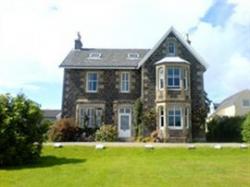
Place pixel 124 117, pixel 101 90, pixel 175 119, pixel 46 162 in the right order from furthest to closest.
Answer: pixel 101 90, pixel 124 117, pixel 175 119, pixel 46 162

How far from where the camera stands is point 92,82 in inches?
1574

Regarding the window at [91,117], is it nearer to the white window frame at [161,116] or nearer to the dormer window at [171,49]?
the white window frame at [161,116]

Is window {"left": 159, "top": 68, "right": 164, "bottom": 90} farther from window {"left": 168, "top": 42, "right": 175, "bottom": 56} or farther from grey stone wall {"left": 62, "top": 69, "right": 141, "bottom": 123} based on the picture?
grey stone wall {"left": 62, "top": 69, "right": 141, "bottom": 123}

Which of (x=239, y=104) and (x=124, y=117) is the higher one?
(x=239, y=104)

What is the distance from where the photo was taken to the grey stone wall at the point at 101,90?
39406mm

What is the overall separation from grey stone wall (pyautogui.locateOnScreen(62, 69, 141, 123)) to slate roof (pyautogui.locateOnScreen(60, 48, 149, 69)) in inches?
21.0

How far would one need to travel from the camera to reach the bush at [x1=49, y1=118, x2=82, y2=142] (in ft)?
119

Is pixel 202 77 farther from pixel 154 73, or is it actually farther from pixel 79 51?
pixel 79 51

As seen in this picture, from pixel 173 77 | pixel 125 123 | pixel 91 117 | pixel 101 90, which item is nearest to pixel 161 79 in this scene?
pixel 173 77

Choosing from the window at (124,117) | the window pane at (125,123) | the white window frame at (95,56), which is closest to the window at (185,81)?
the window at (124,117)

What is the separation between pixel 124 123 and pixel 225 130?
10590 mm

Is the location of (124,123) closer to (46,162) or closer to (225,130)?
(225,130)

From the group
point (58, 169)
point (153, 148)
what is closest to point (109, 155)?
point (153, 148)

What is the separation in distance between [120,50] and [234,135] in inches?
567
